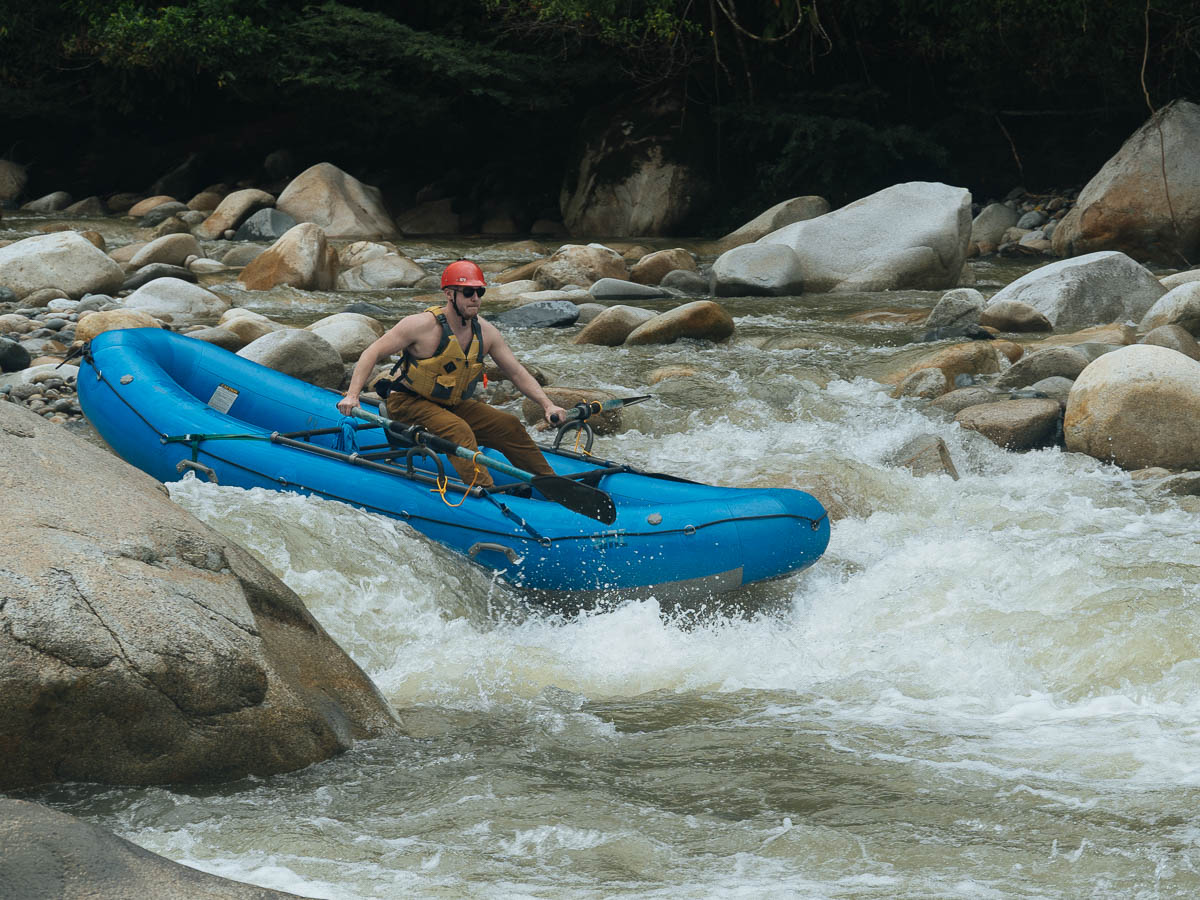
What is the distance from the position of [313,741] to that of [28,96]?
64.0 ft

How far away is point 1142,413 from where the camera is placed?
22.0 feet

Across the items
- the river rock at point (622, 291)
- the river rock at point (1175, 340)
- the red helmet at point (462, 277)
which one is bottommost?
the river rock at point (622, 291)

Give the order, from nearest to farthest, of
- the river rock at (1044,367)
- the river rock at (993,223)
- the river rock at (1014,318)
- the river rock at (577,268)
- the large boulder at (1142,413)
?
1. the large boulder at (1142,413)
2. the river rock at (1044,367)
3. the river rock at (1014,318)
4. the river rock at (577,268)
5. the river rock at (993,223)

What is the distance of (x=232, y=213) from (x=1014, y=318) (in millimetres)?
10092

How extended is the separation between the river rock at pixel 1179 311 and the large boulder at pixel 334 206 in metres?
10.1

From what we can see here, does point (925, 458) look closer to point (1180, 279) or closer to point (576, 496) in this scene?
point (576, 496)

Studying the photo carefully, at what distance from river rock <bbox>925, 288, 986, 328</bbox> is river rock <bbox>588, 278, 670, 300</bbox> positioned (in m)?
2.90

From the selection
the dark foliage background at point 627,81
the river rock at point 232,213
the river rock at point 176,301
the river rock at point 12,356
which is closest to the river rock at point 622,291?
the river rock at point 176,301

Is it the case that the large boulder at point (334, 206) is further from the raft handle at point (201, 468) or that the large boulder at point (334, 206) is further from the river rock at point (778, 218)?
the raft handle at point (201, 468)

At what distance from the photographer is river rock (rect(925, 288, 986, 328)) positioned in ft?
30.5

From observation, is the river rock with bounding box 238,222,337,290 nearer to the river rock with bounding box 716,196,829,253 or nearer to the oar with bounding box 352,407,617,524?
the river rock with bounding box 716,196,829,253

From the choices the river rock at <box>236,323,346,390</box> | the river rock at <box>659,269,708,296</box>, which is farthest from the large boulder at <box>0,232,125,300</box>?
the river rock at <box>659,269,708,296</box>

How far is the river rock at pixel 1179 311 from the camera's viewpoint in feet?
27.8

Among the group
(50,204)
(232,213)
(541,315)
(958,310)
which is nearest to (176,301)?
(541,315)
